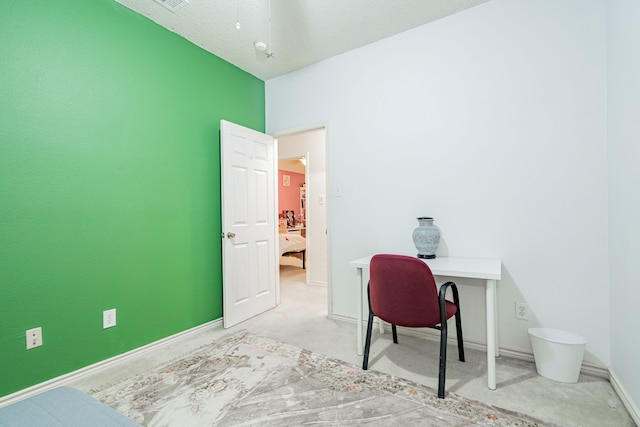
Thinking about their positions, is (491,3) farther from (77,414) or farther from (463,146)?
(77,414)

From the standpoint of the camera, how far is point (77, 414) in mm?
877

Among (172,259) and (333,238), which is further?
(333,238)

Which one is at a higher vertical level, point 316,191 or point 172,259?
point 316,191

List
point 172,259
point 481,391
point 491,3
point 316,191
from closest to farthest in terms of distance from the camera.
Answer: point 481,391 → point 491,3 → point 172,259 → point 316,191

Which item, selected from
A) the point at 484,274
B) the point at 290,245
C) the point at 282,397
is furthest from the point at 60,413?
the point at 290,245

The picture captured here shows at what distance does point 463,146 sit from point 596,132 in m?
0.77

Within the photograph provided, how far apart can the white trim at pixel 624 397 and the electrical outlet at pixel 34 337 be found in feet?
10.7

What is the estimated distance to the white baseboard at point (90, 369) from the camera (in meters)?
1.67

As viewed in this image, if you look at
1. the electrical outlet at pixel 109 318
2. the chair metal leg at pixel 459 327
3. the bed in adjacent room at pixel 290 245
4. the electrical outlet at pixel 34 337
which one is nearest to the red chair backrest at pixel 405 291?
the chair metal leg at pixel 459 327

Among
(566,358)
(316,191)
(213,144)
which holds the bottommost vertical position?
(566,358)

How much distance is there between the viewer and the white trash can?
1757mm

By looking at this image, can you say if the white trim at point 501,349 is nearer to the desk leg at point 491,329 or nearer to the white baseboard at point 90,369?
the desk leg at point 491,329

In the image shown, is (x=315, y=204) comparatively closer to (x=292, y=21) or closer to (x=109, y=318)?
(x=292, y=21)

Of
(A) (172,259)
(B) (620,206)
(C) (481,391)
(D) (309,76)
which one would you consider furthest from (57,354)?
(B) (620,206)
